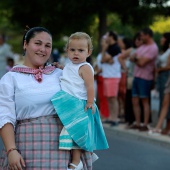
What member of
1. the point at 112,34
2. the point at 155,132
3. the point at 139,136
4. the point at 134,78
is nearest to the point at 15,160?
the point at 139,136

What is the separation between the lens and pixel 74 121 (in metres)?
3.69

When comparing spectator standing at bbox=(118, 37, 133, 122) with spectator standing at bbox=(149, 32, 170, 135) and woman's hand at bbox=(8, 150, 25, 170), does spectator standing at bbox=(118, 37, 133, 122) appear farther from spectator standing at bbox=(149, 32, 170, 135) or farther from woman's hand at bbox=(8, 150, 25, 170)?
woman's hand at bbox=(8, 150, 25, 170)

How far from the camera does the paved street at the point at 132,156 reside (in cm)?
796

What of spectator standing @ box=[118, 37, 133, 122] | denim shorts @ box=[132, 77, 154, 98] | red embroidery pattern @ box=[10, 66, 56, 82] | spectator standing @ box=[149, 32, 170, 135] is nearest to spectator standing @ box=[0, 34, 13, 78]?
spectator standing @ box=[118, 37, 133, 122]

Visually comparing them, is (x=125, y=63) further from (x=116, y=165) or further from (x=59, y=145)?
(x=59, y=145)

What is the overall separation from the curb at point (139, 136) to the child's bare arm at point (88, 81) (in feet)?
19.5

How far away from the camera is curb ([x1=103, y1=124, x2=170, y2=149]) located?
977 centimetres

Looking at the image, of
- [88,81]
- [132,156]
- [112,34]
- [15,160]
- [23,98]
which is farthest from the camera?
[112,34]

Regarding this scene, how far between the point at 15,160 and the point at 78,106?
1.82 feet

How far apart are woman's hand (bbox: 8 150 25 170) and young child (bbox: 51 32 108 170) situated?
269mm

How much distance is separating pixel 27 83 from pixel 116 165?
178 inches

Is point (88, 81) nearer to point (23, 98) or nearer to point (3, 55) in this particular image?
point (23, 98)

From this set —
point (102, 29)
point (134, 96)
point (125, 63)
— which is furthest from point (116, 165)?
point (102, 29)

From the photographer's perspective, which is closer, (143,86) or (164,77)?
(164,77)
